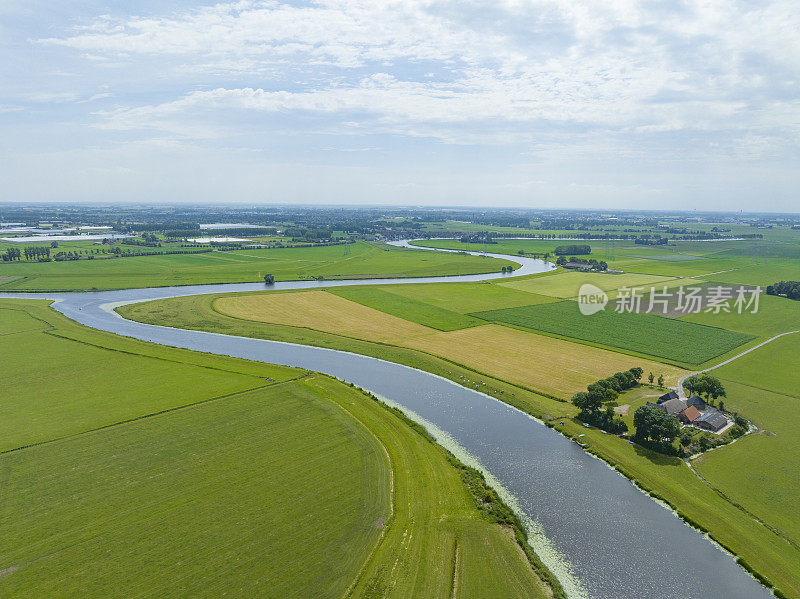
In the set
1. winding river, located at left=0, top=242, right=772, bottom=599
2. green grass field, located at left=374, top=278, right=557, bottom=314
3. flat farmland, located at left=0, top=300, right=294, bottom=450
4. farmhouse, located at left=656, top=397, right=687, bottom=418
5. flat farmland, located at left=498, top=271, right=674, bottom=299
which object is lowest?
winding river, located at left=0, top=242, right=772, bottom=599

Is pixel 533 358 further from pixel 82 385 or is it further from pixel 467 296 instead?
pixel 82 385

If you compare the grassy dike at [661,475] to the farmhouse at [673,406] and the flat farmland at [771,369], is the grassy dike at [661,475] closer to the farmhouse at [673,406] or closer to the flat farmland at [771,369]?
the farmhouse at [673,406]

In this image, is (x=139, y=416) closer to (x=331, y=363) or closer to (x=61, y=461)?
(x=61, y=461)

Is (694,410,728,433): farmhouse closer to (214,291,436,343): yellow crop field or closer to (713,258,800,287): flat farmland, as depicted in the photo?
(214,291,436,343): yellow crop field

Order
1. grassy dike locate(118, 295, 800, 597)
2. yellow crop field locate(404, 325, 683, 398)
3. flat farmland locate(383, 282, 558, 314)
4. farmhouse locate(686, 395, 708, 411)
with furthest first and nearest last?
flat farmland locate(383, 282, 558, 314), yellow crop field locate(404, 325, 683, 398), farmhouse locate(686, 395, 708, 411), grassy dike locate(118, 295, 800, 597)

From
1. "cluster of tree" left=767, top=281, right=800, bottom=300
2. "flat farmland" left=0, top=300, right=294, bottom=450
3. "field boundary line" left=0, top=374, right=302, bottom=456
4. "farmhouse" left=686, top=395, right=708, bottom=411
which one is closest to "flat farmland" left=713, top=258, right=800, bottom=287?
"cluster of tree" left=767, top=281, right=800, bottom=300

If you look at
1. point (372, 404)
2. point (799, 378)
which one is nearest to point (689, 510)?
point (372, 404)

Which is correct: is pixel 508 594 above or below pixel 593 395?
below
